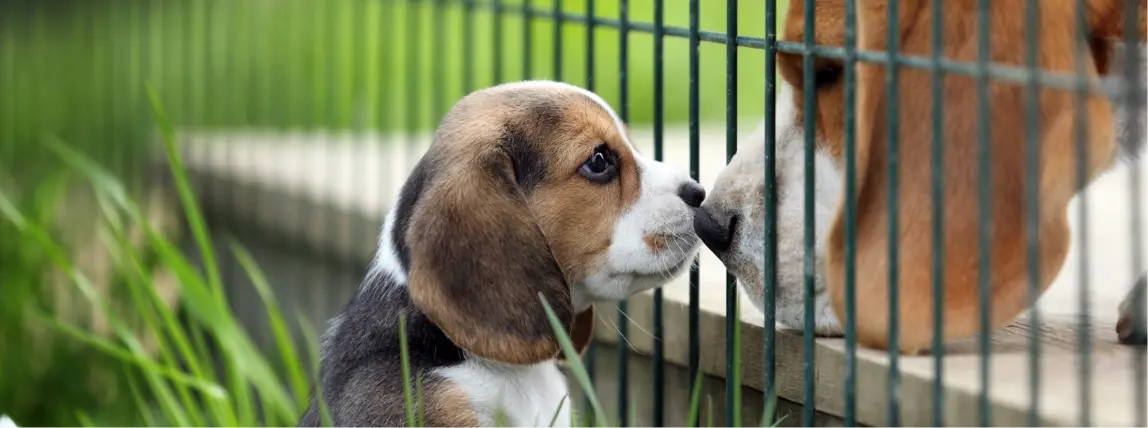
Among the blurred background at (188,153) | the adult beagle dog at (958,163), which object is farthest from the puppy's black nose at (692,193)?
the blurred background at (188,153)

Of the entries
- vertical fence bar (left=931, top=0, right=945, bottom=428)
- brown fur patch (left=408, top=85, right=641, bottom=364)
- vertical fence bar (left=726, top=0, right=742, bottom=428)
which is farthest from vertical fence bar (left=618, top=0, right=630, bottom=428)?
vertical fence bar (left=931, top=0, right=945, bottom=428)

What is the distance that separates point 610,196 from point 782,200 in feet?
1.11

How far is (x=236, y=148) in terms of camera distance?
21.6ft

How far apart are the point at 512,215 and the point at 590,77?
0.76 metres

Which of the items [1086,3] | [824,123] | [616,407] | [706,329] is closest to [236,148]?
[616,407]

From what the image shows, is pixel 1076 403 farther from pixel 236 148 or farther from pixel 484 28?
pixel 484 28

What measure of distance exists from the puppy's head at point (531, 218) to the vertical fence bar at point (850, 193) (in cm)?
44

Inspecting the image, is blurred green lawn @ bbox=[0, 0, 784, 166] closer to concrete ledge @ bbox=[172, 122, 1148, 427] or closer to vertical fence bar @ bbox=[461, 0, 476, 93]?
concrete ledge @ bbox=[172, 122, 1148, 427]

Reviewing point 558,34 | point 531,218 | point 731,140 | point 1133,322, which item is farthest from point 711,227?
point 558,34

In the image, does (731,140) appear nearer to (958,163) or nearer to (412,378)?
(958,163)

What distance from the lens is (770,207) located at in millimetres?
3064

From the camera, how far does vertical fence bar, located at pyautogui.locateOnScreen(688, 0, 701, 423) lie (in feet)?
10.8

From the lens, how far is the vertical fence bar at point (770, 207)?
3.02 m

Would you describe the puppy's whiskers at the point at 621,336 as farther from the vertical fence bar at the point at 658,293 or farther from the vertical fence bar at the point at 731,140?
the vertical fence bar at the point at 731,140
